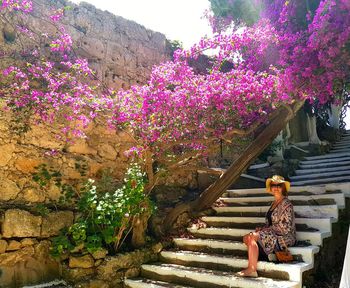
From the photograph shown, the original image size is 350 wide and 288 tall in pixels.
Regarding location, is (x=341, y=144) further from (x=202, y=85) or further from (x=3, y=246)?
(x=3, y=246)

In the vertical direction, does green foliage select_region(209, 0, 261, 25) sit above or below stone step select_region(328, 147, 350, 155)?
above

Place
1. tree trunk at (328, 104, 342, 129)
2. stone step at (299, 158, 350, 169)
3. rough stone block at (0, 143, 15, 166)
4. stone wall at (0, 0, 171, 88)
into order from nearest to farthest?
rough stone block at (0, 143, 15, 166)
stone wall at (0, 0, 171, 88)
stone step at (299, 158, 350, 169)
tree trunk at (328, 104, 342, 129)

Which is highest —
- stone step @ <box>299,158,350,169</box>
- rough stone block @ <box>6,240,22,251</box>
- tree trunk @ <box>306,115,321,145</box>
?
tree trunk @ <box>306,115,321,145</box>

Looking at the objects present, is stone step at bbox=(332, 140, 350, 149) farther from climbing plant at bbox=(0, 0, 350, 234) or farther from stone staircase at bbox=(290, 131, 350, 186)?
climbing plant at bbox=(0, 0, 350, 234)

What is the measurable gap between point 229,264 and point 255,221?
1.08 m

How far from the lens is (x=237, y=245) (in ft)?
15.6

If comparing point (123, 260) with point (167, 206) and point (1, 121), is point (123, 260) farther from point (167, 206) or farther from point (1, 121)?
point (1, 121)

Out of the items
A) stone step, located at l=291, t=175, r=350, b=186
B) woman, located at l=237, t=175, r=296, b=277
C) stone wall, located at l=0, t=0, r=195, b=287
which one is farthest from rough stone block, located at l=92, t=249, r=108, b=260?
stone step, located at l=291, t=175, r=350, b=186

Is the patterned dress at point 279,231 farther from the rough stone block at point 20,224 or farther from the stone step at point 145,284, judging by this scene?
the rough stone block at point 20,224

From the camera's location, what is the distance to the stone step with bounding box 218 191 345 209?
5.20 meters

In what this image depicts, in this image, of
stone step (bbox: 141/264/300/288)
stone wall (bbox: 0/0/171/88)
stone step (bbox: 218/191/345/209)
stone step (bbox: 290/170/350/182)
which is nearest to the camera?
stone step (bbox: 141/264/300/288)

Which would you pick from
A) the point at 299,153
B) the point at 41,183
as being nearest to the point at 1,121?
the point at 41,183

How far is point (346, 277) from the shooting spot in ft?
10.4

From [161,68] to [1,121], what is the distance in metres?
2.49
